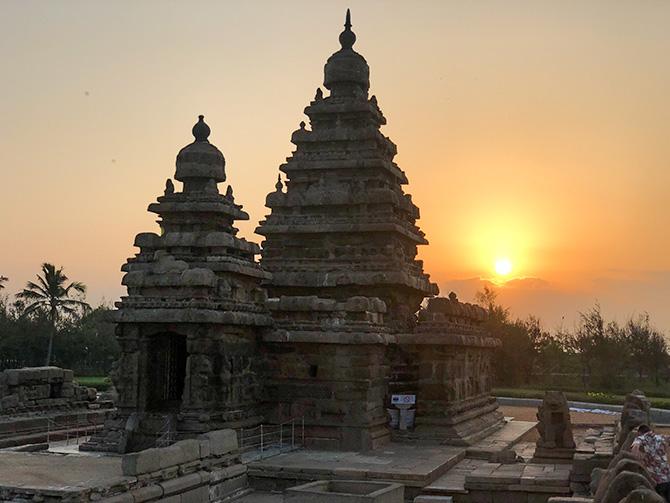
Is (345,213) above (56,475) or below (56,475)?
above

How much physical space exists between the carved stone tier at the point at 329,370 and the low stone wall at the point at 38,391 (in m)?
8.55

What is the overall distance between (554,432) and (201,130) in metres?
12.1

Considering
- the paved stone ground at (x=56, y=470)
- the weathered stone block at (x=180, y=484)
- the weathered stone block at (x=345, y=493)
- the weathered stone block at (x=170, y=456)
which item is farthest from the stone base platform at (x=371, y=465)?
the paved stone ground at (x=56, y=470)

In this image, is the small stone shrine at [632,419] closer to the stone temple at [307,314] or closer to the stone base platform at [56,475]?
the stone temple at [307,314]

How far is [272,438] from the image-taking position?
1962cm

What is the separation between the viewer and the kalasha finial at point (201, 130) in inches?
875

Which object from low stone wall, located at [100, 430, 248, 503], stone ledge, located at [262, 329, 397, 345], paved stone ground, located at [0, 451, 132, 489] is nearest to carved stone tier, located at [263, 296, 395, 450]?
stone ledge, located at [262, 329, 397, 345]

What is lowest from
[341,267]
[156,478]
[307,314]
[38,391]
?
[156,478]

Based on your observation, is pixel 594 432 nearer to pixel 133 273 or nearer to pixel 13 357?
pixel 133 273

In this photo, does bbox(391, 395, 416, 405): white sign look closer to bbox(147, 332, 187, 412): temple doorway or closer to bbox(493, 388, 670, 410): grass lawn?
bbox(147, 332, 187, 412): temple doorway

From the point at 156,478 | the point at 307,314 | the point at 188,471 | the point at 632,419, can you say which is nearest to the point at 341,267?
the point at 307,314

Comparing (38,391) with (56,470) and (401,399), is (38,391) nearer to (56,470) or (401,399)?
(401,399)

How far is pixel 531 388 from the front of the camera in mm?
46125

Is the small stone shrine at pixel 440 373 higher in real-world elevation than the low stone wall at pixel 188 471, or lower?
higher
